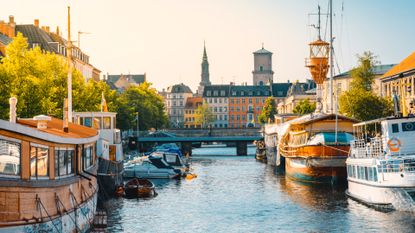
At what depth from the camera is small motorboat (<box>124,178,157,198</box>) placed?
51.0 meters

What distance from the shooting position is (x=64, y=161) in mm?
27891

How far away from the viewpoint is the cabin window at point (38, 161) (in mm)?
23039

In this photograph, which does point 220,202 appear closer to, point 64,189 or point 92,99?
point 64,189

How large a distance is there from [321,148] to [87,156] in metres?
26.0

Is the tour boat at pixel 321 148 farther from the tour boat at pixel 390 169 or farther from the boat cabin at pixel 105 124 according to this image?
the boat cabin at pixel 105 124

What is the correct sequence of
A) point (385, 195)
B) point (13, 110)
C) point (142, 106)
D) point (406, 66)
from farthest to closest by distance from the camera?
point (142, 106), point (406, 66), point (385, 195), point (13, 110)

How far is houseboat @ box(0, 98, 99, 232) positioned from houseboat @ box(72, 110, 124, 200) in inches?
563

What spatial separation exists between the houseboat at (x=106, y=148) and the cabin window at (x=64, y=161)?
47.3ft

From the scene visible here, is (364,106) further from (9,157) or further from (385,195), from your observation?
(9,157)

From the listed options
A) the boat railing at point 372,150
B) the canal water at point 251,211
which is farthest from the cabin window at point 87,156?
the boat railing at point 372,150

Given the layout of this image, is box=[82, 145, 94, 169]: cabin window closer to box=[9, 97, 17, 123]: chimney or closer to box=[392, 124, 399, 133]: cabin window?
box=[9, 97, 17, 123]: chimney

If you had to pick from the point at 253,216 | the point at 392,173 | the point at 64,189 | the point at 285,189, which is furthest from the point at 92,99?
the point at 64,189

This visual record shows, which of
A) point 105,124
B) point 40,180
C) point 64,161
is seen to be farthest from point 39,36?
point 40,180

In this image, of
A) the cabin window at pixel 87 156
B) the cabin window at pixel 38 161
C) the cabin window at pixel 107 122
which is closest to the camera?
the cabin window at pixel 38 161
